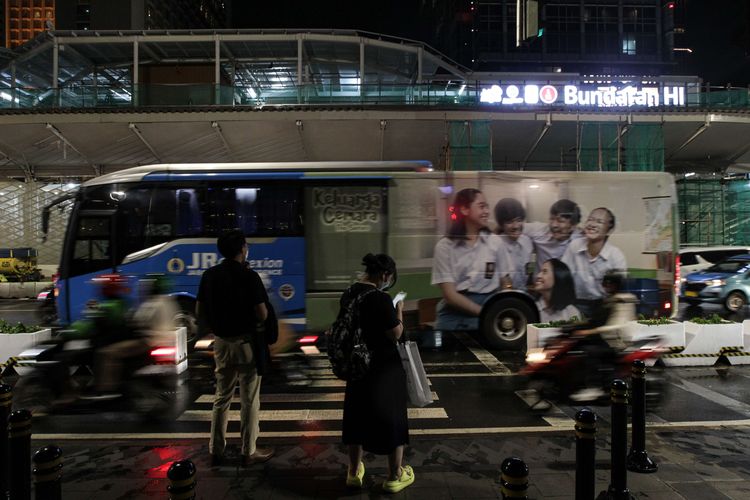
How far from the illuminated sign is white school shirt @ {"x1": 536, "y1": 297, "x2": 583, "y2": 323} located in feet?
44.5

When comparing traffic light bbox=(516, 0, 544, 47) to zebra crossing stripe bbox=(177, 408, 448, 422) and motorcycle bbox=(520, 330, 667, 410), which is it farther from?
zebra crossing stripe bbox=(177, 408, 448, 422)

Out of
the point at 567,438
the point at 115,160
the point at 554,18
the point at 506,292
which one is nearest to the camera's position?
the point at 567,438

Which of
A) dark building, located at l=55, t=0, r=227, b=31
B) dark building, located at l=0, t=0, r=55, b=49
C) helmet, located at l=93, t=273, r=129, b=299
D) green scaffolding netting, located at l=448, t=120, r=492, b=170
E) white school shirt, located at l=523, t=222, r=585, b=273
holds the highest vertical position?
dark building, located at l=0, t=0, r=55, b=49

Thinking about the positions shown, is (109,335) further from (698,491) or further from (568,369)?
(698,491)

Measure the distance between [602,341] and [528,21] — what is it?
482cm

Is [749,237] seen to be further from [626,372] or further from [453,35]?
[453,35]

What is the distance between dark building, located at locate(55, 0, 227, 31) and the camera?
74062 millimetres

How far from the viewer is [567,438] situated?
5250 mm

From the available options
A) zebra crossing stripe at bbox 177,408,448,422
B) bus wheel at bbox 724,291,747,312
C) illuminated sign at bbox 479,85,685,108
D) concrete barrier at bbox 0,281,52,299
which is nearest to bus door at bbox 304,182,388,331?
zebra crossing stripe at bbox 177,408,448,422

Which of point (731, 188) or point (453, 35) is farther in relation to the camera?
point (453, 35)

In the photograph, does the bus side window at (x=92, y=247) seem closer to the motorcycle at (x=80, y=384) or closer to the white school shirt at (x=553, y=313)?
the motorcycle at (x=80, y=384)

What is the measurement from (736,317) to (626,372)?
1009 cm

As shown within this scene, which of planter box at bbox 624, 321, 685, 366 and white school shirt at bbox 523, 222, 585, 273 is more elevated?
white school shirt at bbox 523, 222, 585, 273

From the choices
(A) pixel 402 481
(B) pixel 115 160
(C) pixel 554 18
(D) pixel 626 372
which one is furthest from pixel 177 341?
(C) pixel 554 18
